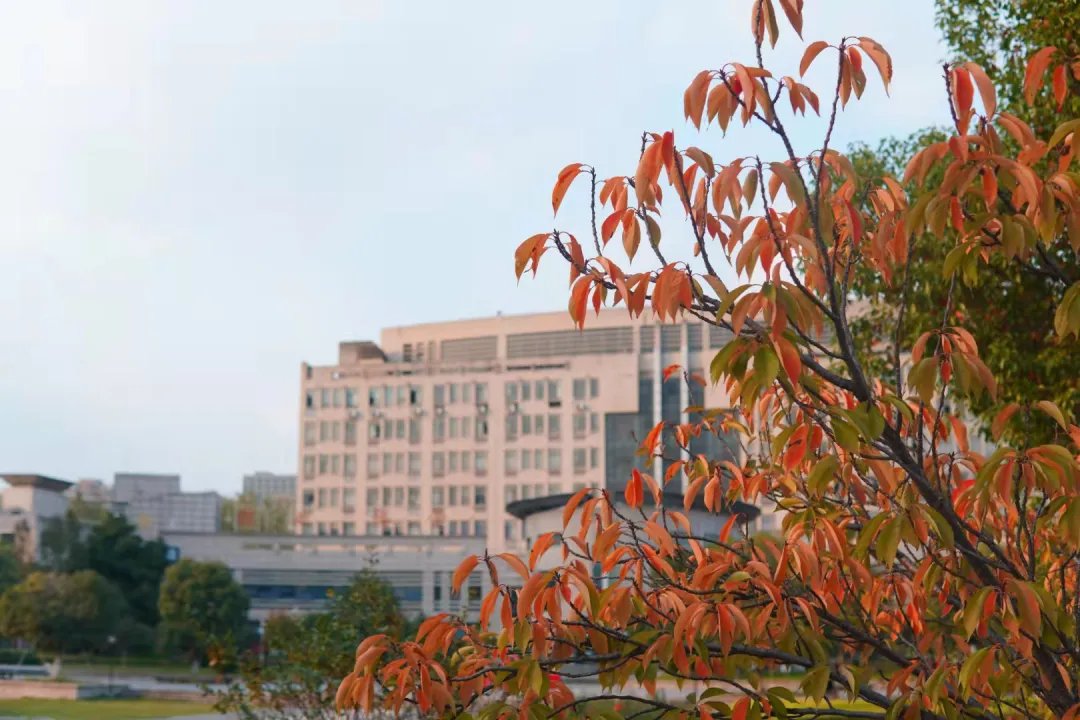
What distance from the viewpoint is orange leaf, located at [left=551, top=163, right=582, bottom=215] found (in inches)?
183

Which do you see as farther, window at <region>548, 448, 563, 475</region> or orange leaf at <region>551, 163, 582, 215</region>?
window at <region>548, 448, 563, 475</region>

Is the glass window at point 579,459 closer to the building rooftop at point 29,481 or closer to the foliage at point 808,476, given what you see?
the building rooftop at point 29,481

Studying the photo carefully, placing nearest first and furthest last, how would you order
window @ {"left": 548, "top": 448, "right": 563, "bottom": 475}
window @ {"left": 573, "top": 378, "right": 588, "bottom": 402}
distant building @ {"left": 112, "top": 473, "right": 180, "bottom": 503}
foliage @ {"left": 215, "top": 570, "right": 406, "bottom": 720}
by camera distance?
1. foliage @ {"left": 215, "top": 570, "right": 406, "bottom": 720}
2. window @ {"left": 573, "top": 378, "right": 588, "bottom": 402}
3. window @ {"left": 548, "top": 448, "right": 563, "bottom": 475}
4. distant building @ {"left": 112, "top": 473, "right": 180, "bottom": 503}

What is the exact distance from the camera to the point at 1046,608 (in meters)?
4.21

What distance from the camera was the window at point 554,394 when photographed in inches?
3581

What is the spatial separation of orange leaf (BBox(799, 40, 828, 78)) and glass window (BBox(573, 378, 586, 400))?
86.0 m

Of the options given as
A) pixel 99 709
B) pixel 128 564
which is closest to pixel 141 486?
pixel 128 564

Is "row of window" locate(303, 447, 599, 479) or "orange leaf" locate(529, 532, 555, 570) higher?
"row of window" locate(303, 447, 599, 479)

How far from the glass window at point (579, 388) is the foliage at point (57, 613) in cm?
4023

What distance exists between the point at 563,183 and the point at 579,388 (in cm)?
8606

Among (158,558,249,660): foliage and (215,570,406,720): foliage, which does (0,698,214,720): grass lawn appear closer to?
(215,570,406,720): foliage

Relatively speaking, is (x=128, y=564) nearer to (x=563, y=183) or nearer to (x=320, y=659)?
(x=320, y=659)

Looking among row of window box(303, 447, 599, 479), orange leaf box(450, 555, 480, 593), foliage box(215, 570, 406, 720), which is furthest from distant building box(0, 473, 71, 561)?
orange leaf box(450, 555, 480, 593)

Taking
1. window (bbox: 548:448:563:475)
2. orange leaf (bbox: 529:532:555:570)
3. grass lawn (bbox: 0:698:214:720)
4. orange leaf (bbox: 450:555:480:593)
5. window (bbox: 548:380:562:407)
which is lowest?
grass lawn (bbox: 0:698:214:720)
